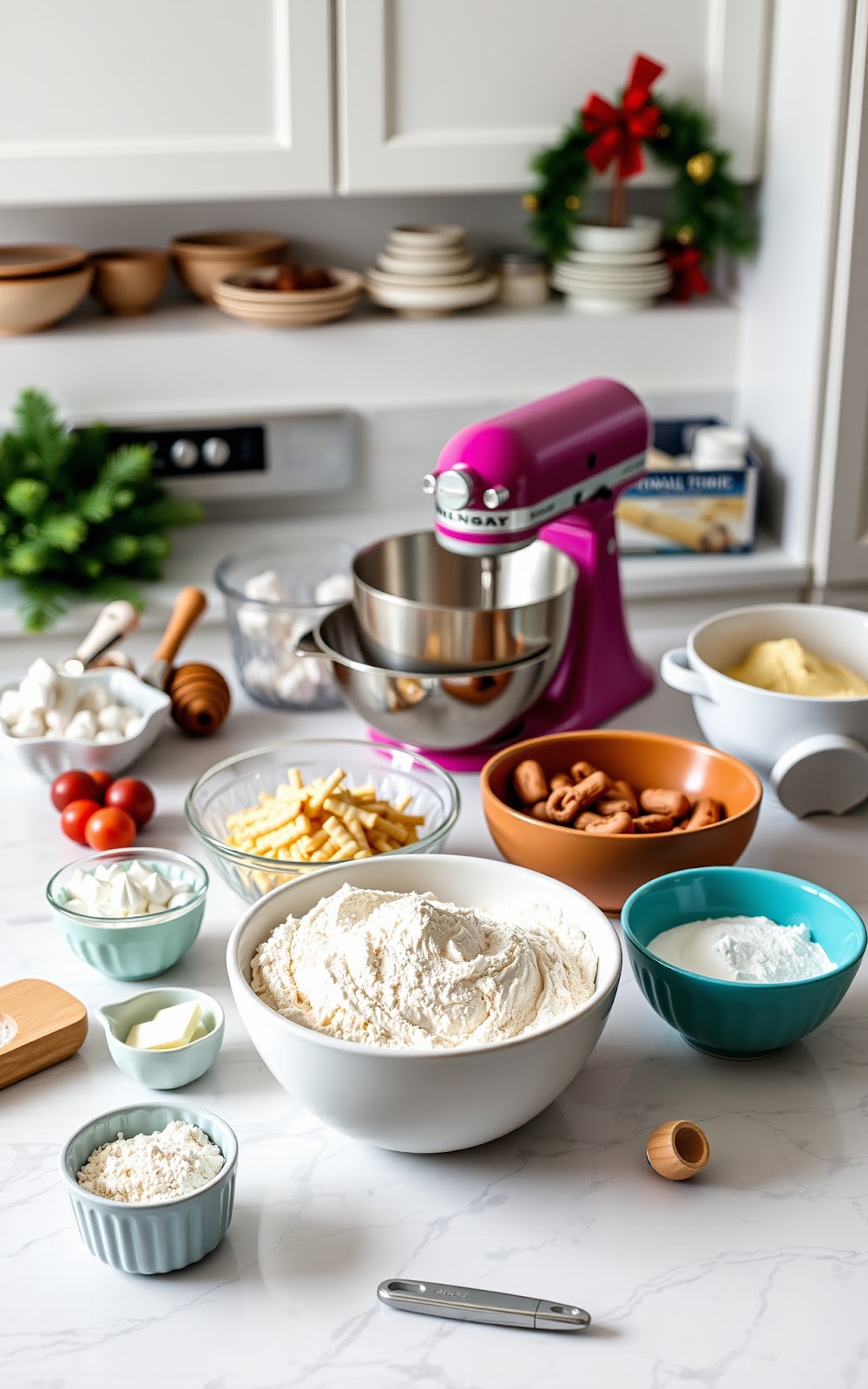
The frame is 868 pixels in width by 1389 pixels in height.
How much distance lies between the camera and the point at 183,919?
45.0 inches

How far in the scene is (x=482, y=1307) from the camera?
2.77 feet

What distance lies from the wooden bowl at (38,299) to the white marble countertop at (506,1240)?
1.08 m

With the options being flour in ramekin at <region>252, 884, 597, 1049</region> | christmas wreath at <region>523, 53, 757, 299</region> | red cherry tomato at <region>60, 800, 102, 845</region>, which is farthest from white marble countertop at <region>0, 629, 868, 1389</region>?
christmas wreath at <region>523, 53, 757, 299</region>

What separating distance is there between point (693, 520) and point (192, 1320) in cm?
144

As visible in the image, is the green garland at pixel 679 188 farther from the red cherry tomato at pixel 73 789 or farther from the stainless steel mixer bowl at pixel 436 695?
the red cherry tomato at pixel 73 789

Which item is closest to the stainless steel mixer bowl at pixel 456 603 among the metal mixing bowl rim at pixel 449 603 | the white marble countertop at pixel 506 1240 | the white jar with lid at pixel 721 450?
the metal mixing bowl rim at pixel 449 603

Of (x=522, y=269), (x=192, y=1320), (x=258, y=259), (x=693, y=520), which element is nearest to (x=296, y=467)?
(x=258, y=259)

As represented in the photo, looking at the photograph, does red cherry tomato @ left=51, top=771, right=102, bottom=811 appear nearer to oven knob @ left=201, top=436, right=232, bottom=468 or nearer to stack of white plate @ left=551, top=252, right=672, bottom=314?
oven knob @ left=201, top=436, right=232, bottom=468

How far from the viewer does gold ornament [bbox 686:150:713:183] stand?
6.48ft

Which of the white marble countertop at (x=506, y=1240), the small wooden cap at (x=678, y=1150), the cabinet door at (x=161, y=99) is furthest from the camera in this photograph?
the cabinet door at (x=161, y=99)

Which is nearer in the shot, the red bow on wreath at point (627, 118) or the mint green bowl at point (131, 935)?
the mint green bowl at point (131, 935)

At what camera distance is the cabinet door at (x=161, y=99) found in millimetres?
1787

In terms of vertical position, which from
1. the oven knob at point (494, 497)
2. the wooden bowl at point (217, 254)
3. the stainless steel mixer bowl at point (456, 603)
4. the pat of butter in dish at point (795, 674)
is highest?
the wooden bowl at point (217, 254)

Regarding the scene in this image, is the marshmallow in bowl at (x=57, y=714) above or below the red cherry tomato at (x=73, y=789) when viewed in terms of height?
above
